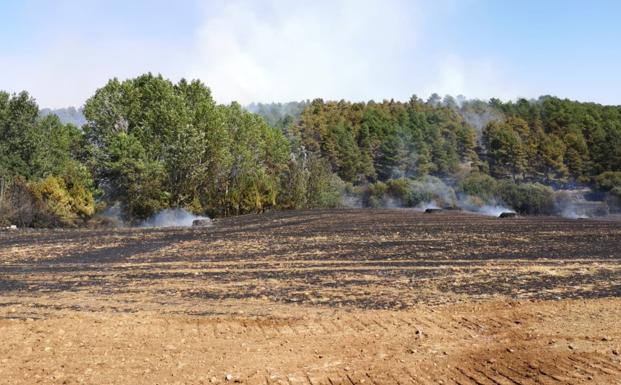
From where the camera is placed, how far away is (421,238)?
14203 millimetres

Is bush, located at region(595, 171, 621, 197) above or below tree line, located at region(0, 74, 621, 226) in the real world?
below

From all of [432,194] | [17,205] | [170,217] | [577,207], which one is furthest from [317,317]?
[432,194]

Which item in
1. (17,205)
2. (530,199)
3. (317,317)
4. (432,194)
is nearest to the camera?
(317,317)

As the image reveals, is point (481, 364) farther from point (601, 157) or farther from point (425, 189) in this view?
point (601, 157)

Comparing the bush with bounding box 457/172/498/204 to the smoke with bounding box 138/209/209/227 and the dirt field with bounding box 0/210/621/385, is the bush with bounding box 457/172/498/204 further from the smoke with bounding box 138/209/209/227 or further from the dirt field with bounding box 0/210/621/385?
the dirt field with bounding box 0/210/621/385

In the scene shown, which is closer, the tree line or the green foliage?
the tree line

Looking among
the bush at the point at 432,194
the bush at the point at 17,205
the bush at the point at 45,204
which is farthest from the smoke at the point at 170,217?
the bush at the point at 432,194

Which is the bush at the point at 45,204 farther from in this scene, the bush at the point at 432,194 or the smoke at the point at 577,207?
the smoke at the point at 577,207

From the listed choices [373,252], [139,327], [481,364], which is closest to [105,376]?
[139,327]

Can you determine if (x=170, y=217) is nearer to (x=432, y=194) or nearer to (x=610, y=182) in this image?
(x=432, y=194)

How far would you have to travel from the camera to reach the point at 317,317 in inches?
230

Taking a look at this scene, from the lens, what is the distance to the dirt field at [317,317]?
426 centimetres

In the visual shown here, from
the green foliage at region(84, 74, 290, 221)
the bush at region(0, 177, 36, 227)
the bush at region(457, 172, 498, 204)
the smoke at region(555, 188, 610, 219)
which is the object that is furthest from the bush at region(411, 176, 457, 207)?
the bush at region(0, 177, 36, 227)

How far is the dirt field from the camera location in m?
4.26
